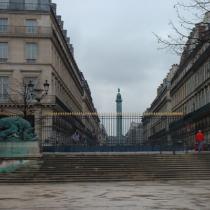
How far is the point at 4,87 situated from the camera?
2260 inches

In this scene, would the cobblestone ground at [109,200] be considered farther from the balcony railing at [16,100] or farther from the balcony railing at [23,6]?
the balcony railing at [23,6]

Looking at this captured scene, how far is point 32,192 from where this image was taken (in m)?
21.8

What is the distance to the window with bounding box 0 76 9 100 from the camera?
56891mm

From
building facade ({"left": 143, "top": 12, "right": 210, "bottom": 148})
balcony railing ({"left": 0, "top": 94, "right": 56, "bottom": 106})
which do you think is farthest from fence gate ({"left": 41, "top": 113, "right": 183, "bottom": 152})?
balcony railing ({"left": 0, "top": 94, "right": 56, "bottom": 106})

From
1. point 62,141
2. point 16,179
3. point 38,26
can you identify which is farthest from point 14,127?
point 38,26

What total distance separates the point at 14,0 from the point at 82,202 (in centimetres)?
4407

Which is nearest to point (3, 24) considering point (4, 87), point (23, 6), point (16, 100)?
point (23, 6)

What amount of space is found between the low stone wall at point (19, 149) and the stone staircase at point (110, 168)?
1.86ft

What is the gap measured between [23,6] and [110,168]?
3187cm

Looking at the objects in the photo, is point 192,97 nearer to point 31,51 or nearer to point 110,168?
point 31,51

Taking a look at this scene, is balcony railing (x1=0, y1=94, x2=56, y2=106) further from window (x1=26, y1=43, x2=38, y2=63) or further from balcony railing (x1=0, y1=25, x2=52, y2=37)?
balcony railing (x1=0, y1=25, x2=52, y2=37)

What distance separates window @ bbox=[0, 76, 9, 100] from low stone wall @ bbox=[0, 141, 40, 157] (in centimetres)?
2435

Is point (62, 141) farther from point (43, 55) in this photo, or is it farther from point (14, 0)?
point (14, 0)

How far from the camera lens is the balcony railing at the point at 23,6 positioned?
191ft
